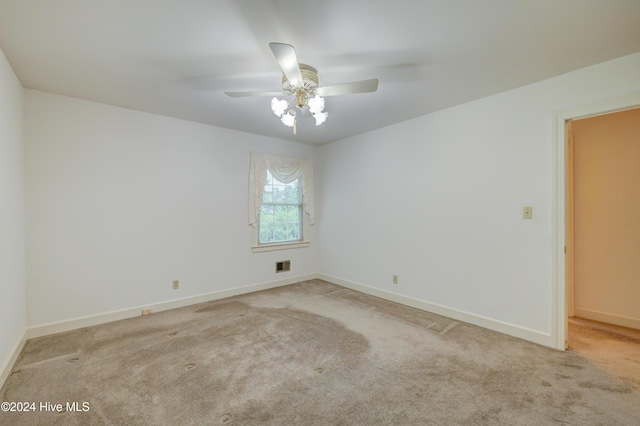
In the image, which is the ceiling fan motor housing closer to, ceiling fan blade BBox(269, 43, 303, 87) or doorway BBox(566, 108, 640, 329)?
ceiling fan blade BBox(269, 43, 303, 87)

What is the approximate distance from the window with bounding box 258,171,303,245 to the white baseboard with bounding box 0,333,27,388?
269 cm

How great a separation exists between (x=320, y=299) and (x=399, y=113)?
8.92 feet

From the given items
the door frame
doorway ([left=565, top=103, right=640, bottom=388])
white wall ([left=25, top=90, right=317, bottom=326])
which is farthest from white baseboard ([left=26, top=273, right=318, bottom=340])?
doorway ([left=565, top=103, right=640, bottom=388])

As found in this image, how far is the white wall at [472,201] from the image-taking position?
257 cm

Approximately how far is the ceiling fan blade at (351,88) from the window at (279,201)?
8.01ft

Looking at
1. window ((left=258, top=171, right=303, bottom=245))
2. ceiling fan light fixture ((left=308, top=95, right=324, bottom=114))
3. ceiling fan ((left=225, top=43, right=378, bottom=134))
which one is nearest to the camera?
ceiling fan ((left=225, top=43, right=378, bottom=134))

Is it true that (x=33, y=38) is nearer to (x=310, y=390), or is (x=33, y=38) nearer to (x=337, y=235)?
(x=310, y=390)

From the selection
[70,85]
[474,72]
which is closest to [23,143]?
[70,85]

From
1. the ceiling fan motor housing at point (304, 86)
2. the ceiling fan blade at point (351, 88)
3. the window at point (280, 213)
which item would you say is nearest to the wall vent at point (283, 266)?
the window at point (280, 213)

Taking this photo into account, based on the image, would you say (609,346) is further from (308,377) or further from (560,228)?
(308,377)

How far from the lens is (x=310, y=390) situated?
1920mm

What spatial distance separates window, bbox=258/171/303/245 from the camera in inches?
179

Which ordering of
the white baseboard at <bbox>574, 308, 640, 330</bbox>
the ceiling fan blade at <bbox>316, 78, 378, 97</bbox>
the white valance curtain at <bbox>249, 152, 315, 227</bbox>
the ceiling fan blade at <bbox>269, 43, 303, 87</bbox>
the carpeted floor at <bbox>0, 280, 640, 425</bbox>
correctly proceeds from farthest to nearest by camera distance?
1. the white valance curtain at <bbox>249, 152, 315, 227</bbox>
2. the white baseboard at <bbox>574, 308, 640, 330</bbox>
3. the ceiling fan blade at <bbox>316, 78, 378, 97</bbox>
4. the carpeted floor at <bbox>0, 280, 640, 425</bbox>
5. the ceiling fan blade at <bbox>269, 43, 303, 87</bbox>

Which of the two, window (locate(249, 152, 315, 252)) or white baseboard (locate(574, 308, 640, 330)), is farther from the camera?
window (locate(249, 152, 315, 252))
